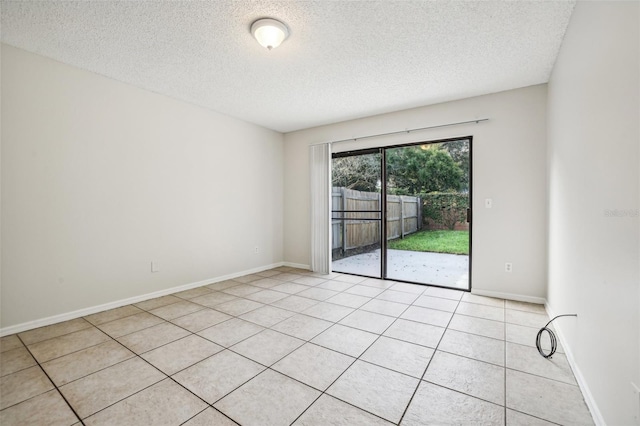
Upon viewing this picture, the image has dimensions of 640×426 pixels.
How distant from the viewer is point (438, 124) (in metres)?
3.86

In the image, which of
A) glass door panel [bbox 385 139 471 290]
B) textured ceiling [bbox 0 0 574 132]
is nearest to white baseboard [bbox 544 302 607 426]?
glass door panel [bbox 385 139 471 290]

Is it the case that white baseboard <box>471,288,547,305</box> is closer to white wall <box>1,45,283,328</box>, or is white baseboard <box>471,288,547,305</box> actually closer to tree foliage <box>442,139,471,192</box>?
tree foliage <box>442,139,471,192</box>

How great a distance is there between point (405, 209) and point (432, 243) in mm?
955

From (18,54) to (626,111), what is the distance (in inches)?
173

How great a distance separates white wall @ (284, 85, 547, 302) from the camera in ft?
10.8

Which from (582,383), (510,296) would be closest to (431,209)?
(510,296)

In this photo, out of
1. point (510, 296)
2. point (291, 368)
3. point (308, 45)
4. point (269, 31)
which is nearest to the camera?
point (291, 368)

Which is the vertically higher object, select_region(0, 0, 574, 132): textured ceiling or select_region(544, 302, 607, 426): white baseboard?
select_region(0, 0, 574, 132): textured ceiling

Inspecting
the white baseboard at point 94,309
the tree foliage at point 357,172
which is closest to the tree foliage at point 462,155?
the tree foliage at point 357,172

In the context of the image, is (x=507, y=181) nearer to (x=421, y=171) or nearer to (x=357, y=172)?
(x=421, y=171)

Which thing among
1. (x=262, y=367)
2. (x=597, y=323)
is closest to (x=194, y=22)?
(x=262, y=367)

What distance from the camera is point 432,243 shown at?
591 centimetres

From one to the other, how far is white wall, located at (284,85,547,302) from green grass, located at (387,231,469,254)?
1.36 m

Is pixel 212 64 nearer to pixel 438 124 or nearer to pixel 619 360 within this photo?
pixel 438 124
